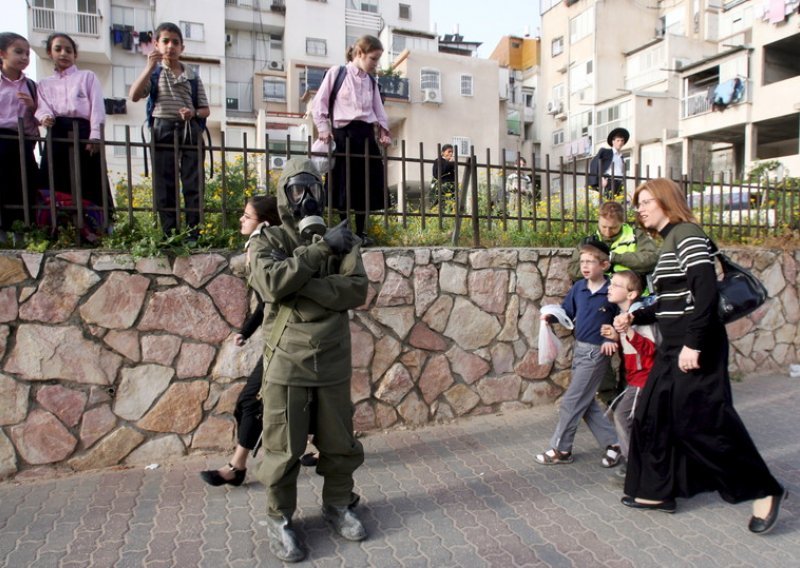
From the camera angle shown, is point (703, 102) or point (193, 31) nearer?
point (703, 102)

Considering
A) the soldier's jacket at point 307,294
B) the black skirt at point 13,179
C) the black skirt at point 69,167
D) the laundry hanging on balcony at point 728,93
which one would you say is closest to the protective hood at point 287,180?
the soldier's jacket at point 307,294

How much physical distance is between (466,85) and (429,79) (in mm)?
2518

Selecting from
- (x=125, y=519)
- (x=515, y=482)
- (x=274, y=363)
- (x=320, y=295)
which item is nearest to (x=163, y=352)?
(x=125, y=519)

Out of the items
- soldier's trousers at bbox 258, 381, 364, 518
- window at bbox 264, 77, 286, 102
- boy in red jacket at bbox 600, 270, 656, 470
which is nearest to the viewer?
soldier's trousers at bbox 258, 381, 364, 518

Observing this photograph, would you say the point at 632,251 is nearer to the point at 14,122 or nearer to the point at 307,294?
the point at 307,294

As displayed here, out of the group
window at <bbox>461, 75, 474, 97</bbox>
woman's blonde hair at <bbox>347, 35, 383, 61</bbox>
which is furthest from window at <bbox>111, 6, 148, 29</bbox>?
woman's blonde hair at <bbox>347, 35, 383, 61</bbox>

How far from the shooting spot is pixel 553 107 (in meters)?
38.9

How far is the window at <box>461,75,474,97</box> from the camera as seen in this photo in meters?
31.7

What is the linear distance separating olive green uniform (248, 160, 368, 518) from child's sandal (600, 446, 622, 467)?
6.55ft

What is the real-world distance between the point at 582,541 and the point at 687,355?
3.62 feet

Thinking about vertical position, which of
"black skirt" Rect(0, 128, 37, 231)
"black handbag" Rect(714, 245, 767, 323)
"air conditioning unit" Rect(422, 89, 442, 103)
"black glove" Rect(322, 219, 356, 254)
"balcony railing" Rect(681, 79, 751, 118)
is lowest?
"black handbag" Rect(714, 245, 767, 323)

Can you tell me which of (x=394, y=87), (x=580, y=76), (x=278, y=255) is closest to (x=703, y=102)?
(x=580, y=76)

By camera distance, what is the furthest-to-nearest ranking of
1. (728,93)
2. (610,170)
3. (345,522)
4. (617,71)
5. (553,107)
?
(553,107), (617,71), (728,93), (610,170), (345,522)

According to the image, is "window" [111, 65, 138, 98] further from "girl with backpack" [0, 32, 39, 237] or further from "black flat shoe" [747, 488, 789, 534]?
"black flat shoe" [747, 488, 789, 534]
